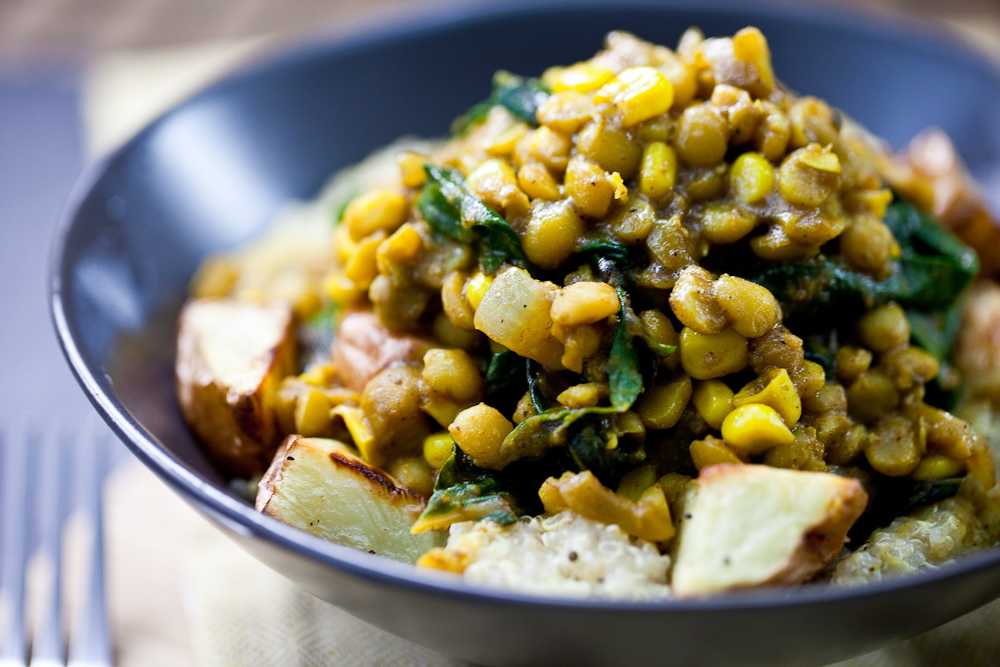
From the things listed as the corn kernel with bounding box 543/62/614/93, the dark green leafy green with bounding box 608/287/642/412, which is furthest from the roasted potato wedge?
the corn kernel with bounding box 543/62/614/93

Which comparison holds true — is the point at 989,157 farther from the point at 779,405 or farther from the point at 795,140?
the point at 779,405

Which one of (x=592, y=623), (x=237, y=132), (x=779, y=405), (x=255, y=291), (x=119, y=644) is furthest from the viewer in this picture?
(x=237, y=132)

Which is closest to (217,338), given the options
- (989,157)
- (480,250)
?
(480,250)

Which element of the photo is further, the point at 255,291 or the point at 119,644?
the point at 255,291

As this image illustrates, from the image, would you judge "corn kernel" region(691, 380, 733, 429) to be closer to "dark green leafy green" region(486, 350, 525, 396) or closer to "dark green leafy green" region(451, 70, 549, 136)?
"dark green leafy green" region(486, 350, 525, 396)

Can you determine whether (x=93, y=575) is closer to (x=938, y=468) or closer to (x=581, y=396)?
(x=581, y=396)

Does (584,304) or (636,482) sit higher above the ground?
(584,304)

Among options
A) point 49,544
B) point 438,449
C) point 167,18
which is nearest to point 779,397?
point 438,449
